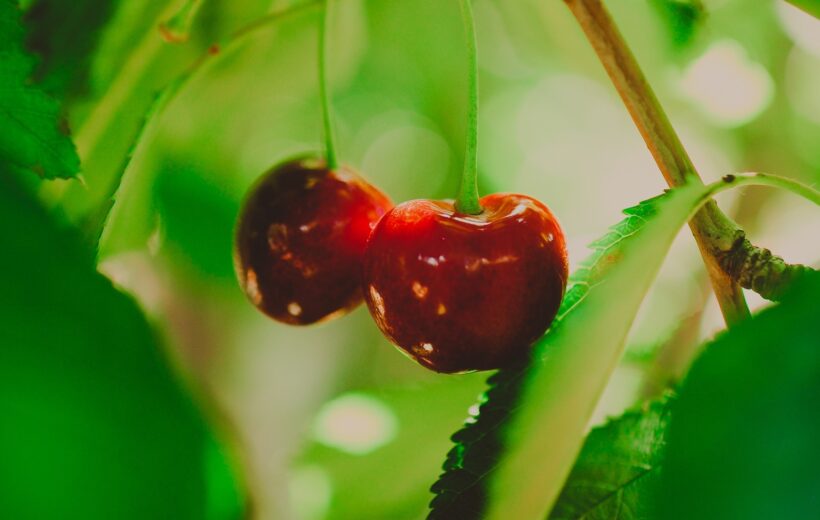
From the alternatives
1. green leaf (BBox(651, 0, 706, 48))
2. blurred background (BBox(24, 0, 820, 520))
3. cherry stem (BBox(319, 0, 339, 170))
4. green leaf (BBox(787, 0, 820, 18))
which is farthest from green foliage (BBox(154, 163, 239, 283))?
green leaf (BBox(787, 0, 820, 18))

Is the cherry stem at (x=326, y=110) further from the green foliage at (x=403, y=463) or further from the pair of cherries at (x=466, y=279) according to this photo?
the green foliage at (x=403, y=463)

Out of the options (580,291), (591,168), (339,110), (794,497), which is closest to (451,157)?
(339,110)

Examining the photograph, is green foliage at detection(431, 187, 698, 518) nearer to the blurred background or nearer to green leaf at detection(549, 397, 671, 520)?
the blurred background

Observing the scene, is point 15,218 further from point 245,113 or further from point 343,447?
point 245,113

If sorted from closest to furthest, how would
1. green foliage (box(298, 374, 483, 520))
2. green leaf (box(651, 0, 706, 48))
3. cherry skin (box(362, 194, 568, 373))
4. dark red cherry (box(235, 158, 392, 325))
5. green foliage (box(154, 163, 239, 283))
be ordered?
cherry skin (box(362, 194, 568, 373))
dark red cherry (box(235, 158, 392, 325))
green leaf (box(651, 0, 706, 48))
green foliage (box(298, 374, 483, 520))
green foliage (box(154, 163, 239, 283))

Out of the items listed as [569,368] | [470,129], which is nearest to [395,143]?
[470,129]

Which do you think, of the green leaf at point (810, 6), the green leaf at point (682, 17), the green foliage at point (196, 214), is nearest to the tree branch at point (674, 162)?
the green leaf at point (810, 6)
